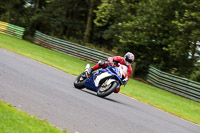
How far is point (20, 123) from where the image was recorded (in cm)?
524

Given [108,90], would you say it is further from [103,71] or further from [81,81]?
[81,81]

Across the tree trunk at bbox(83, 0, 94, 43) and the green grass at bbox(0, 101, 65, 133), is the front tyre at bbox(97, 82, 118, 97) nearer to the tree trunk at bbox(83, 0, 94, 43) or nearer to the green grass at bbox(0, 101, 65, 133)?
the green grass at bbox(0, 101, 65, 133)

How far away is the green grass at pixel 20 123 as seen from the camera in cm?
490

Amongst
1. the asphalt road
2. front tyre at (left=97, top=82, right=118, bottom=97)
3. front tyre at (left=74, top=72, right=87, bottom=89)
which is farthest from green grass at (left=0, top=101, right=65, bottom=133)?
front tyre at (left=74, top=72, right=87, bottom=89)

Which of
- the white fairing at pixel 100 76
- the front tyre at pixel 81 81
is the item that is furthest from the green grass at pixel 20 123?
the front tyre at pixel 81 81

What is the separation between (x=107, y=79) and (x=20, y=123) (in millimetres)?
5150

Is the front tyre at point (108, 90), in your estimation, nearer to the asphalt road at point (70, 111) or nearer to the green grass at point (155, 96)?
the asphalt road at point (70, 111)

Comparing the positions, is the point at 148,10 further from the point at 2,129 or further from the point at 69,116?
the point at 2,129

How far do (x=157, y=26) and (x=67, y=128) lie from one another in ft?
62.9

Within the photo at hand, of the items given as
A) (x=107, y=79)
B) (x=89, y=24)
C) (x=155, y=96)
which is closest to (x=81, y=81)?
(x=107, y=79)

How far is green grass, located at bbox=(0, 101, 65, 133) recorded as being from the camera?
4.90 meters

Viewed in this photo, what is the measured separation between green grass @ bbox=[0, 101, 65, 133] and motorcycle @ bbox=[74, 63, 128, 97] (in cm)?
430

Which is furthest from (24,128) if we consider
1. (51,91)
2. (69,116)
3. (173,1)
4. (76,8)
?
(76,8)

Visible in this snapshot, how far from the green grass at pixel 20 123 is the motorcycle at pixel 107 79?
4.30m
